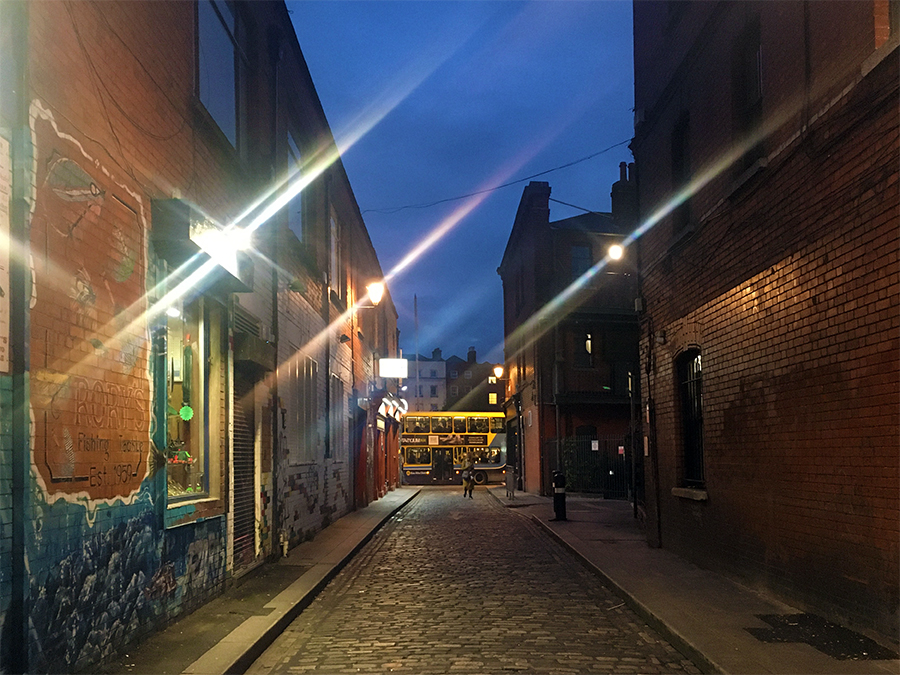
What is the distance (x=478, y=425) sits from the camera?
42969 millimetres

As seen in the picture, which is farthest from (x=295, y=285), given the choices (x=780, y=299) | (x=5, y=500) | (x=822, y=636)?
(x=822, y=636)

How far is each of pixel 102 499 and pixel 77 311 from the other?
55.9 inches

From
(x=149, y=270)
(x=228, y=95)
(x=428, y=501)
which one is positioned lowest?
(x=428, y=501)

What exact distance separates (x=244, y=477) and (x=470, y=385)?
83.5 meters

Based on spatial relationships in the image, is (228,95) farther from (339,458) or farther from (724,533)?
(339,458)

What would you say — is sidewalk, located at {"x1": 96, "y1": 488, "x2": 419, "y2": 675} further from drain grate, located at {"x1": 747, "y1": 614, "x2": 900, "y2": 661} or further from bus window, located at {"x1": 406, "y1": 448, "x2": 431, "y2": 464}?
bus window, located at {"x1": 406, "y1": 448, "x2": 431, "y2": 464}

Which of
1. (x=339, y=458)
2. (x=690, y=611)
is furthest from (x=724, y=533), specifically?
(x=339, y=458)

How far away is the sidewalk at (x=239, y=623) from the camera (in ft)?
20.2

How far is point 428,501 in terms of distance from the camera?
29.8 meters

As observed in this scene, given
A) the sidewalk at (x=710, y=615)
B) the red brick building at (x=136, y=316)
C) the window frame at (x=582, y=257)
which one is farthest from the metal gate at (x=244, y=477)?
the window frame at (x=582, y=257)

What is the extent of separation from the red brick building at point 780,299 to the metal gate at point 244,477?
6.05 m

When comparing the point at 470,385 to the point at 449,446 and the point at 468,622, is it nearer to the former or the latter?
the point at 449,446

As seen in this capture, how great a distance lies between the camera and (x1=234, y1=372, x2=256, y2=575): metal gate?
10.0 meters

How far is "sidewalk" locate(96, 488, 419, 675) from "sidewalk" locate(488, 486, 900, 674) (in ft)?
12.1
